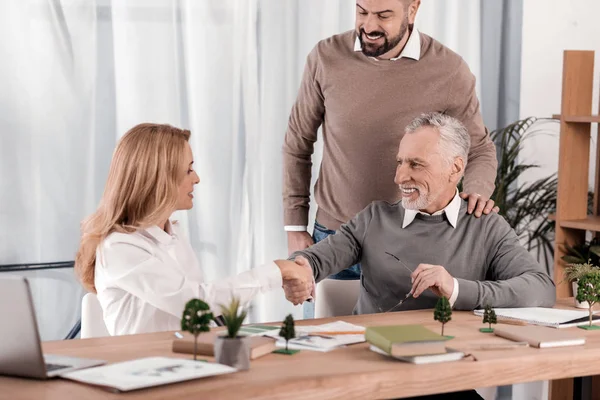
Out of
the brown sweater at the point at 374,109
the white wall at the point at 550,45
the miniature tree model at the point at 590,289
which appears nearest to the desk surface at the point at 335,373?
the miniature tree model at the point at 590,289

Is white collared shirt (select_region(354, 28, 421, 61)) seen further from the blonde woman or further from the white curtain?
the blonde woman

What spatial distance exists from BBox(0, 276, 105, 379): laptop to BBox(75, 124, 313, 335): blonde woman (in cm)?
51

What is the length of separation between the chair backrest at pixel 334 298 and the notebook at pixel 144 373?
1.13m

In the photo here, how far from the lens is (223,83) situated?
386cm

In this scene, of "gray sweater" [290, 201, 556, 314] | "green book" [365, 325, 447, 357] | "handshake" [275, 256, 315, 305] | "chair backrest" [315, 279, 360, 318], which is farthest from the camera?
"chair backrest" [315, 279, 360, 318]

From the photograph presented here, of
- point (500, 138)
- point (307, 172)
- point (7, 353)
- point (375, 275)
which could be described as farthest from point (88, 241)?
point (500, 138)

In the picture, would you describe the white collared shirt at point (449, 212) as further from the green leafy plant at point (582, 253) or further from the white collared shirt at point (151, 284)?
the green leafy plant at point (582, 253)

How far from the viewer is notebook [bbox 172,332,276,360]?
1.84 meters

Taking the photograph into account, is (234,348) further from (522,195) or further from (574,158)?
(522,195)

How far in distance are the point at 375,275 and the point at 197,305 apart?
1132mm

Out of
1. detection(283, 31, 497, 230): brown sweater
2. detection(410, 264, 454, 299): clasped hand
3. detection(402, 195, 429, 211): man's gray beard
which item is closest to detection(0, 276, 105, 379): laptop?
detection(410, 264, 454, 299): clasped hand

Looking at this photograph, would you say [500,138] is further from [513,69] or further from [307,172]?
[307,172]

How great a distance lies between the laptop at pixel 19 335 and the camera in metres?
1.64

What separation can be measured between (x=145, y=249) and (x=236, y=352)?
24.6 inches
